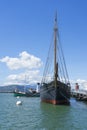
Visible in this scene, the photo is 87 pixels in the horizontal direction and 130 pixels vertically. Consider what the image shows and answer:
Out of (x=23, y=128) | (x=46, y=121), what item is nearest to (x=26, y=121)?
(x=46, y=121)

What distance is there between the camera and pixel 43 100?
6538 centimetres

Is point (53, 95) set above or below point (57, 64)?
below

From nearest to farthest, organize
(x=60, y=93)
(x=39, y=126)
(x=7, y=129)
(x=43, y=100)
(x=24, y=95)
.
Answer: (x=7, y=129), (x=39, y=126), (x=60, y=93), (x=43, y=100), (x=24, y=95)

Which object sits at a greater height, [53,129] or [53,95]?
[53,95]

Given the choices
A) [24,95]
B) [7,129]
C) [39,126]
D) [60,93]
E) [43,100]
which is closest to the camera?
[7,129]

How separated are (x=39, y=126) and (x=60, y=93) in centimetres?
2694

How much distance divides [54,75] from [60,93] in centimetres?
367

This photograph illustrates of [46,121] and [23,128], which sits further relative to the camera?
[46,121]

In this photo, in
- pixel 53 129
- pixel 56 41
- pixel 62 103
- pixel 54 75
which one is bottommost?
pixel 53 129

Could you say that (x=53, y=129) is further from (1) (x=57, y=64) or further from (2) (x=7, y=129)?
(1) (x=57, y=64)

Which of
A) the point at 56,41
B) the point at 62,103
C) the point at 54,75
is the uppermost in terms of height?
the point at 56,41

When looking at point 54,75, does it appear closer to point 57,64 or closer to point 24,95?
point 57,64

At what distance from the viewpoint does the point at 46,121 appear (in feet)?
119

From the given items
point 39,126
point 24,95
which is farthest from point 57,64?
point 24,95
